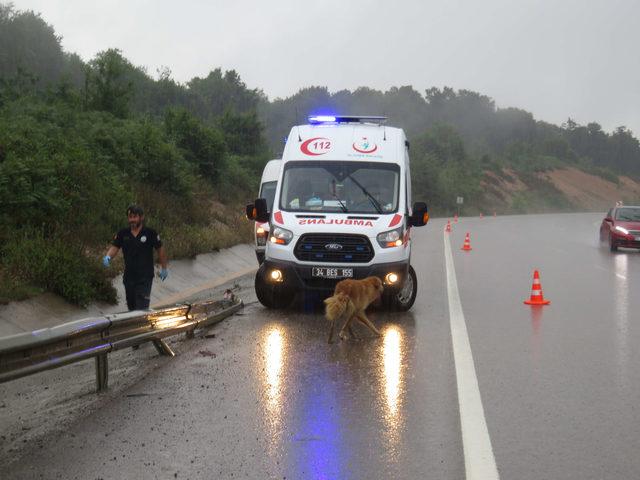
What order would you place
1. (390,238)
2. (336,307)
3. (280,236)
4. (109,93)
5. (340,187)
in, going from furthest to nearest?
(109,93)
(340,187)
(280,236)
(390,238)
(336,307)

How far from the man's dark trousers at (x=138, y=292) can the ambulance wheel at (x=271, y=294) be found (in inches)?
104

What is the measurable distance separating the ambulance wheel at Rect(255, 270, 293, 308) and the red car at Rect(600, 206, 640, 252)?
1821 cm

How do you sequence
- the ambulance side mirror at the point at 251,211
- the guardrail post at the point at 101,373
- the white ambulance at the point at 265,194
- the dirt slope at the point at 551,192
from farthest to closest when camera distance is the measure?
the dirt slope at the point at 551,192 → the white ambulance at the point at 265,194 → the ambulance side mirror at the point at 251,211 → the guardrail post at the point at 101,373

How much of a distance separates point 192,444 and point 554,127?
187 m

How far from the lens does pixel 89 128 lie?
90.3ft

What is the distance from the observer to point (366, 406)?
6.99 meters

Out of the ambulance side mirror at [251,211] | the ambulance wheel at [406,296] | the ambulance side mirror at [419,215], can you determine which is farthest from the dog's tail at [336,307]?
the ambulance side mirror at [251,211]

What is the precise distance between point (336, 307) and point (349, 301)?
0.26m

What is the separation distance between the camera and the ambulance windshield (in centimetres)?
1338

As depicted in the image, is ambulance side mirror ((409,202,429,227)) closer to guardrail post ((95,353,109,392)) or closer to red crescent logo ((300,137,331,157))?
red crescent logo ((300,137,331,157))

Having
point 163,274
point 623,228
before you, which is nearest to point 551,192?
point 623,228

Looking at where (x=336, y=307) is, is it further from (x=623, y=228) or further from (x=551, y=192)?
(x=551, y=192)

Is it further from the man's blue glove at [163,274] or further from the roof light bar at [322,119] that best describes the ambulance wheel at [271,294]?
the roof light bar at [322,119]

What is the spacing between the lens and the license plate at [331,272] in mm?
12375
